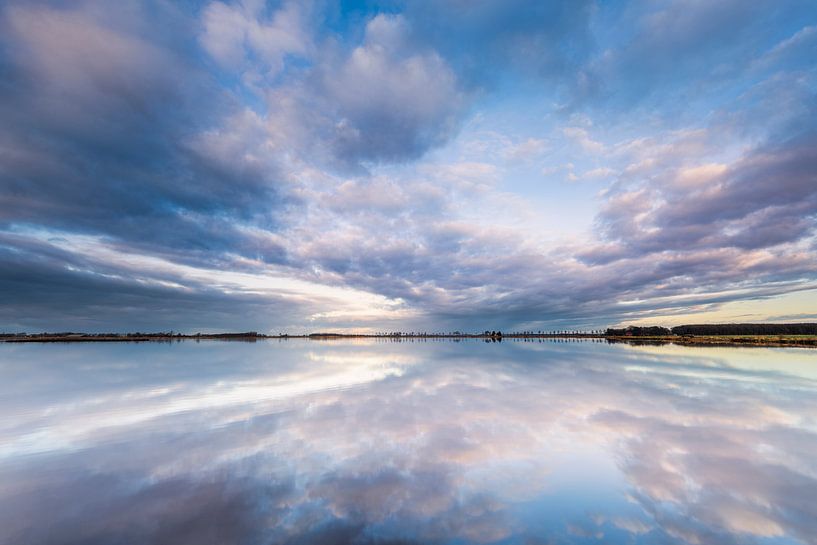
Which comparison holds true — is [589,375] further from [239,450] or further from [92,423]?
[92,423]

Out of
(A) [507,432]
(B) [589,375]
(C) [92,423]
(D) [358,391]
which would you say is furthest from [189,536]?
(B) [589,375]

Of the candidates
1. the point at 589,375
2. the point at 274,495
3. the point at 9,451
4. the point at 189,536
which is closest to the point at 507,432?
the point at 274,495

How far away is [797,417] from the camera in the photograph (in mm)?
16422

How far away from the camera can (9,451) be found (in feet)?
40.2

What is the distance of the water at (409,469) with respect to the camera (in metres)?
7.19

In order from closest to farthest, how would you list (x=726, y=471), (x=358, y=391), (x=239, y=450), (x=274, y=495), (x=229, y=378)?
(x=274, y=495)
(x=726, y=471)
(x=239, y=450)
(x=358, y=391)
(x=229, y=378)

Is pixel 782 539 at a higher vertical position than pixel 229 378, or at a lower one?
lower

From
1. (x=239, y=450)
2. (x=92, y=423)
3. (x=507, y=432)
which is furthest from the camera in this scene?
(x=92, y=423)

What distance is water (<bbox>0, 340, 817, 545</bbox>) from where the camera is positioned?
283 inches

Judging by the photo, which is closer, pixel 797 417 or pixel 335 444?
pixel 335 444

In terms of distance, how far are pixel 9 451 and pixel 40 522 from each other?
7.61m

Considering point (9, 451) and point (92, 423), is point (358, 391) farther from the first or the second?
point (9, 451)

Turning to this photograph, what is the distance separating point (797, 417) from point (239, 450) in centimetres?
2347

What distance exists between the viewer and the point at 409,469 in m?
10.3
